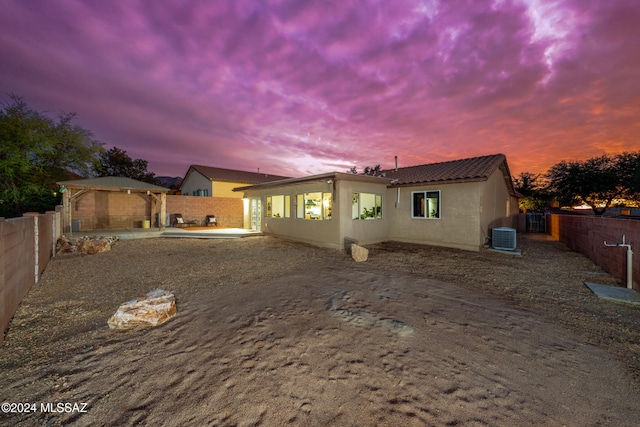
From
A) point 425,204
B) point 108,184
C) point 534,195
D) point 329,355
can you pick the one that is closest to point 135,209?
point 108,184

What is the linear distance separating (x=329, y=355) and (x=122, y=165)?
102ft

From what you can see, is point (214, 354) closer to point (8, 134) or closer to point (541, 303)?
point (541, 303)

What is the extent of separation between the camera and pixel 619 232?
5.81m

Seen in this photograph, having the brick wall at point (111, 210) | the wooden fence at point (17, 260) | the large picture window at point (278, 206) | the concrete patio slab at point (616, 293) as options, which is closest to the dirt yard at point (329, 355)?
the concrete patio slab at point (616, 293)

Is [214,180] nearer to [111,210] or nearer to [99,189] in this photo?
[111,210]

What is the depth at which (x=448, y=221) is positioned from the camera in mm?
10141

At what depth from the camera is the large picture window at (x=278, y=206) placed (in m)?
12.4

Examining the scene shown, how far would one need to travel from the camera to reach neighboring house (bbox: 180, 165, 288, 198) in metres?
20.6

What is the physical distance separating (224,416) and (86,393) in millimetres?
1379

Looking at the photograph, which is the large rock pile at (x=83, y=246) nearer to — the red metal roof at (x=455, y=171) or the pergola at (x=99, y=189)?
the pergola at (x=99, y=189)

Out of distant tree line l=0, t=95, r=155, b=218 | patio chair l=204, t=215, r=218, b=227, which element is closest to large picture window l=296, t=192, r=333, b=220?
patio chair l=204, t=215, r=218, b=227

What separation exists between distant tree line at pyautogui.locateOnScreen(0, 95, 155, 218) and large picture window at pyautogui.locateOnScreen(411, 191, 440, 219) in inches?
763

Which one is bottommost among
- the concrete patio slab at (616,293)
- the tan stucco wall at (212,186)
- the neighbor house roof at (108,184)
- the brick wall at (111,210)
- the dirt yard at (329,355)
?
the dirt yard at (329,355)

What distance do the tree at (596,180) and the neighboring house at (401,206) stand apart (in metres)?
14.4
